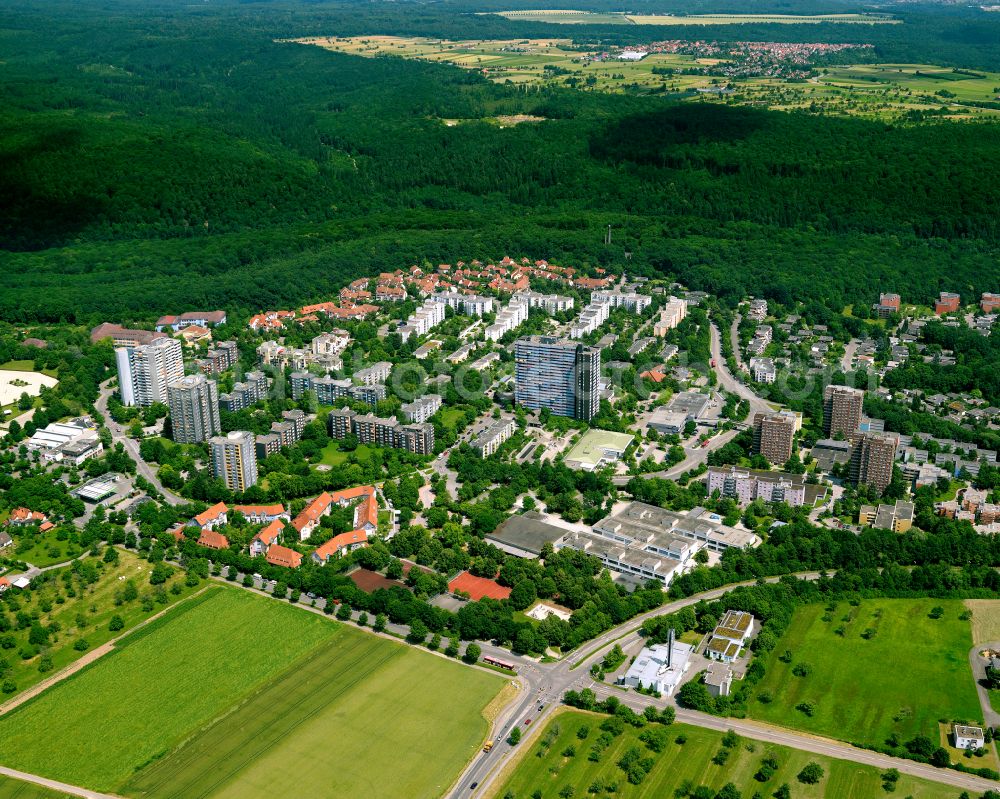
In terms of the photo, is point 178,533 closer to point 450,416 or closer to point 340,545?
point 340,545

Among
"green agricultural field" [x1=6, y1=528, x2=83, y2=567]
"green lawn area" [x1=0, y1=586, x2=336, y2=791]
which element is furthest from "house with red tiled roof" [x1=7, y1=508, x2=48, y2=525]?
"green lawn area" [x1=0, y1=586, x2=336, y2=791]

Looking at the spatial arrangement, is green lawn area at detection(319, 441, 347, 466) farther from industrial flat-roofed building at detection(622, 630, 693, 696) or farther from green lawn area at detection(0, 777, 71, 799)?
green lawn area at detection(0, 777, 71, 799)

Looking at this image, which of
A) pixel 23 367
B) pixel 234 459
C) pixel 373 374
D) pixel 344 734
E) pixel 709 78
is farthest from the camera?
pixel 709 78

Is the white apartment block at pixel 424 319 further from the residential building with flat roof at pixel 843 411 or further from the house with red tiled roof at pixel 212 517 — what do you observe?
the residential building with flat roof at pixel 843 411

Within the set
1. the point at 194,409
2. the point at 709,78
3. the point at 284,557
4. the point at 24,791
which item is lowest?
the point at 24,791

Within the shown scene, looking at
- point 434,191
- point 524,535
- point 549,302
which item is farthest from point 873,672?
point 434,191

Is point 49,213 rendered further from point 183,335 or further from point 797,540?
point 797,540

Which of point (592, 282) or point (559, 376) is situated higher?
point (559, 376)
